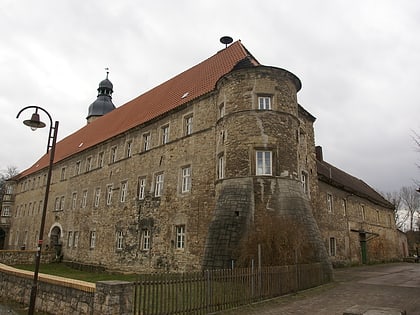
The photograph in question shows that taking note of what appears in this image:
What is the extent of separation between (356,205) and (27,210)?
35.4m

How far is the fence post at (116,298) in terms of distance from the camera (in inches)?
268

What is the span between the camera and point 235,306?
8.89 metres

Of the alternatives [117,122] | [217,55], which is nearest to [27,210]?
[117,122]

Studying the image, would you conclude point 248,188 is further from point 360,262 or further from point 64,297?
point 360,262

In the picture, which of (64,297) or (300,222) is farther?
(300,222)

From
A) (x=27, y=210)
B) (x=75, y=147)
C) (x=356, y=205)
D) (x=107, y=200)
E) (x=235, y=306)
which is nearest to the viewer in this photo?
(x=235, y=306)

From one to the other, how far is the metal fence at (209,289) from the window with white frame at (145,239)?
11.1 metres

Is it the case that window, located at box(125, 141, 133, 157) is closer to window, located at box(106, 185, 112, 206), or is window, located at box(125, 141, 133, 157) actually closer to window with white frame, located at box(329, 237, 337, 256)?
window, located at box(106, 185, 112, 206)

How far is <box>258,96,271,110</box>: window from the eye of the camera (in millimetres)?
16328

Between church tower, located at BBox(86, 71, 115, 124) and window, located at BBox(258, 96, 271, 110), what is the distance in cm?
3366

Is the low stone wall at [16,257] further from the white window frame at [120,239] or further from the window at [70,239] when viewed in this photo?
the white window frame at [120,239]

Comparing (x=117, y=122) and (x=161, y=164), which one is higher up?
(x=117, y=122)

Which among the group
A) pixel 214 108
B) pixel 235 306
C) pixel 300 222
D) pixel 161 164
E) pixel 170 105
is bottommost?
pixel 235 306

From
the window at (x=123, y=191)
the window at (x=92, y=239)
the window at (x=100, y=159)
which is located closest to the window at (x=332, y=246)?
the window at (x=123, y=191)
